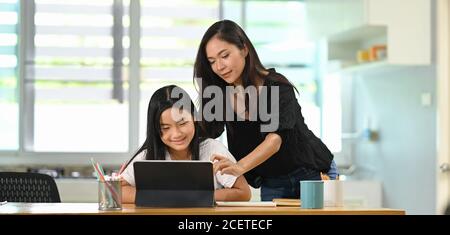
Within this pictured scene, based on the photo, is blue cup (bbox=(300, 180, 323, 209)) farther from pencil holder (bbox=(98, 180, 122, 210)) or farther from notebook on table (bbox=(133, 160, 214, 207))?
pencil holder (bbox=(98, 180, 122, 210))

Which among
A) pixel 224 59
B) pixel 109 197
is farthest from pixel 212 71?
pixel 109 197

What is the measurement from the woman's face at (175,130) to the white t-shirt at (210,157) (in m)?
0.08

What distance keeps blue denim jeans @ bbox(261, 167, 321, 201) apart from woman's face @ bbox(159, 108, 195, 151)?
40 cm

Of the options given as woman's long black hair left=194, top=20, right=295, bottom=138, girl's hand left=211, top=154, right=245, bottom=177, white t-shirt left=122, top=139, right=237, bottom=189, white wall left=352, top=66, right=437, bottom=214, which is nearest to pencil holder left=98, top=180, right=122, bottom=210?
girl's hand left=211, top=154, right=245, bottom=177

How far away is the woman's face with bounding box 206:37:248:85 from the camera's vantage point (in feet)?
9.87

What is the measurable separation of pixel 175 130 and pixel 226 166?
27cm

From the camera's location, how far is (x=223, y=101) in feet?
10.2

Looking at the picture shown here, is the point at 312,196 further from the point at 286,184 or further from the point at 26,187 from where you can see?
the point at 26,187

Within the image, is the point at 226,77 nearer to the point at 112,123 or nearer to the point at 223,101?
the point at 223,101

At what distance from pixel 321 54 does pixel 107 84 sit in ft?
5.11

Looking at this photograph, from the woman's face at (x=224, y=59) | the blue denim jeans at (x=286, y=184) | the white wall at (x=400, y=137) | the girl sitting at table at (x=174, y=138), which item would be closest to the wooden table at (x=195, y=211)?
the girl sitting at table at (x=174, y=138)

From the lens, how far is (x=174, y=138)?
282cm

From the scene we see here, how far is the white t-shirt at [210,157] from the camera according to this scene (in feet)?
9.39

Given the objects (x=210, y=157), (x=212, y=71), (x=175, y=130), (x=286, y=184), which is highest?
(x=212, y=71)
